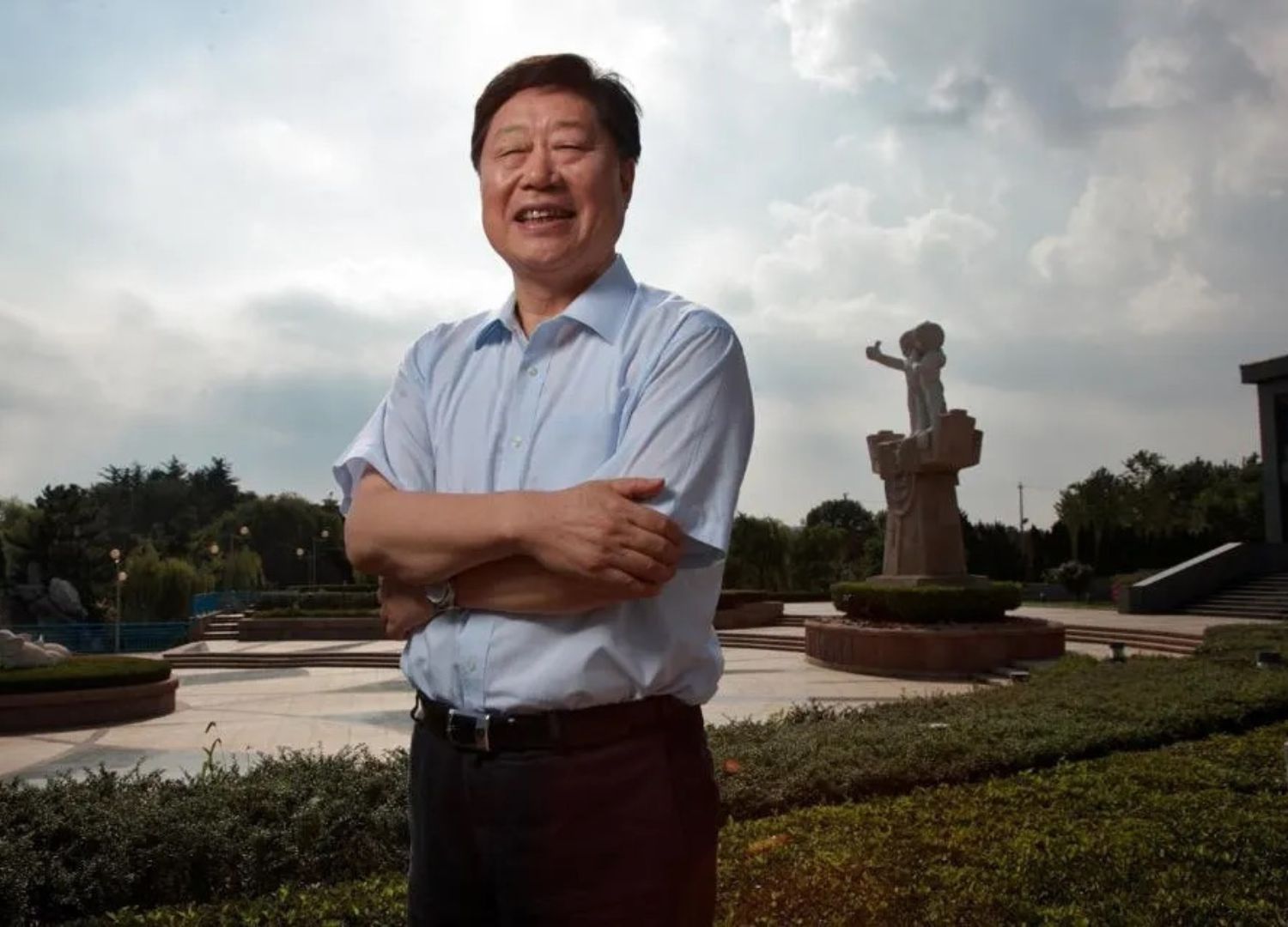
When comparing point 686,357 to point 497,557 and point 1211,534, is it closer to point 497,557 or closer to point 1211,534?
point 497,557

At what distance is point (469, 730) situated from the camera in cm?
158

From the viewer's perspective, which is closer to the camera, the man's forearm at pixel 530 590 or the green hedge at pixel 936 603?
the man's forearm at pixel 530 590

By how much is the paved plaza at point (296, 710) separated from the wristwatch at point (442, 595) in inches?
197

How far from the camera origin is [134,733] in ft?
34.2

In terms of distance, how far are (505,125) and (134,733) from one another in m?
10.3

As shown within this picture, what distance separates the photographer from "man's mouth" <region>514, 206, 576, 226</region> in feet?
5.48

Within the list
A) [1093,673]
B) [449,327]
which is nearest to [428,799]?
[449,327]

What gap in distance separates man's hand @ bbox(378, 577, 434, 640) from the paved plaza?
490cm

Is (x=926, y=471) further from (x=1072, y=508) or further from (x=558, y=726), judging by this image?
(x=1072, y=508)

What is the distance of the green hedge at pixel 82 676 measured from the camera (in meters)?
10.7

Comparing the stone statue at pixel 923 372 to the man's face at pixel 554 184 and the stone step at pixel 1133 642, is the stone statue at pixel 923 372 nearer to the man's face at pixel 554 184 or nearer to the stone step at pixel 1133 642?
the stone step at pixel 1133 642

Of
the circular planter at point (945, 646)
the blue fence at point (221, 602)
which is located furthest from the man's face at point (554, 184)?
the blue fence at point (221, 602)

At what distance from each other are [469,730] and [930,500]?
14.3 m

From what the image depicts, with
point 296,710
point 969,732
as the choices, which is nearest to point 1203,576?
point 296,710
